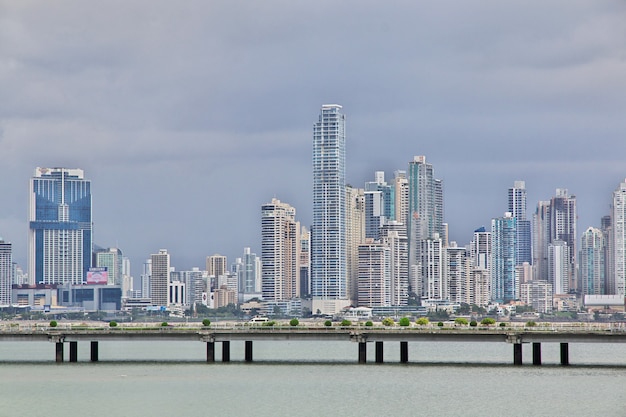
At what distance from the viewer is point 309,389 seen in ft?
348

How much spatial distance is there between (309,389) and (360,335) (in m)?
23.2

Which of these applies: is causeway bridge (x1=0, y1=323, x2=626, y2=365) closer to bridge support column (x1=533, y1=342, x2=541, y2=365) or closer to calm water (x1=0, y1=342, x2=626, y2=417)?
bridge support column (x1=533, y1=342, x2=541, y2=365)

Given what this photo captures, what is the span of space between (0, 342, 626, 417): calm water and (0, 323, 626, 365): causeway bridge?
2.18 meters

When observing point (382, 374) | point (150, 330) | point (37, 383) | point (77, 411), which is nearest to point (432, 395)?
point (382, 374)

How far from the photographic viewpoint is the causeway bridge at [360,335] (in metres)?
124

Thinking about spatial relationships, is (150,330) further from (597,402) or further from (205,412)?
(597,402)

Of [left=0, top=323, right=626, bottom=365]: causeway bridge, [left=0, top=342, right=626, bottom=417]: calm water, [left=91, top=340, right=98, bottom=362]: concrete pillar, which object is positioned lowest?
[left=0, top=342, right=626, bottom=417]: calm water

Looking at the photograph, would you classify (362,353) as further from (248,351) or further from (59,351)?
(59,351)

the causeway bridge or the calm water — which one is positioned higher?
the causeway bridge

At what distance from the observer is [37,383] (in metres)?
113

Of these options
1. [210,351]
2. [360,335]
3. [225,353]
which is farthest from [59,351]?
[360,335]

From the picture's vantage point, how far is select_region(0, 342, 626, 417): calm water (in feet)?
308

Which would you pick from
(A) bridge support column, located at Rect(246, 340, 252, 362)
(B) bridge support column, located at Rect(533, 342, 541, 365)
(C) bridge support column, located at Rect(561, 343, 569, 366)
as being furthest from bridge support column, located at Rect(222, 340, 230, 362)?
(C) bridge support column, located at Rect(561, 343, 569, 366)

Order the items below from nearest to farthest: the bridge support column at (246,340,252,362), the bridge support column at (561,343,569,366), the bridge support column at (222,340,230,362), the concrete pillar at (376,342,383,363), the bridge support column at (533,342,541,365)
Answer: the bridge support column at (533,342,541,365) < the bridge support column at (561,343,569,366) < the concrete pillar at (376,342,383,363) < the bridge support column at (222,340,230,362) < the bridge support column at (246,340,252,362)
